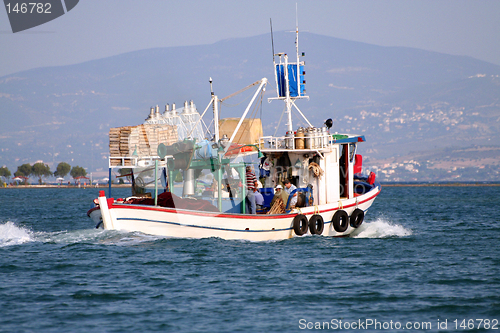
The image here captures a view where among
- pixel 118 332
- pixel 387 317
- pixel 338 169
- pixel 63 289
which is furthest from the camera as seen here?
→ pixel 338 169

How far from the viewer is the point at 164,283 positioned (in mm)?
14578

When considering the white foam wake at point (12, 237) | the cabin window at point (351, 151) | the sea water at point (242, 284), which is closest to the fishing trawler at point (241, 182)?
the cabin window at point (351, 151)

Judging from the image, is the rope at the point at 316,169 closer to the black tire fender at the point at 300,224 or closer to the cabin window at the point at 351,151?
the black tire fender at the point at 300,224

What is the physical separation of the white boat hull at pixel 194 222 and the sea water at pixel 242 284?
0.34 m

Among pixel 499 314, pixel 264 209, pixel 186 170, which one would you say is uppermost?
pixel 186 170

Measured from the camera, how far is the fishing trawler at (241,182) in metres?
19.0

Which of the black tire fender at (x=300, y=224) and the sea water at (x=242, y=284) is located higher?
the black tire fender at (x=300, y=224)

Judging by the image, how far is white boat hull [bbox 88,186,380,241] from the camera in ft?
60.2

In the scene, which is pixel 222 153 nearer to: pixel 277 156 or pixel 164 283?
pixel 277 156

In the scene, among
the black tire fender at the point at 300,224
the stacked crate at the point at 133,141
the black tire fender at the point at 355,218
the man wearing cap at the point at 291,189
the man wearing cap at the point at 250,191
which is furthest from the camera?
the black tire fender at the point at 355,218

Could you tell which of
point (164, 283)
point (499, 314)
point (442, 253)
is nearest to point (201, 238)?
point (164, 283)

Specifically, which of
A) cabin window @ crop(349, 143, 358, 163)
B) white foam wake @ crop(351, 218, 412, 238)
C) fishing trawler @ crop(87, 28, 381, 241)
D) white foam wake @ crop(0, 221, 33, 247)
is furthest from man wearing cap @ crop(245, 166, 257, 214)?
white foam wake @ crop(0, 221, 33, 247)

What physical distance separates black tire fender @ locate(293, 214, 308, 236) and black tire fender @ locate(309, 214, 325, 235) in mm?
278

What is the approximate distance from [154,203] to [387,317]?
10.1 meters
